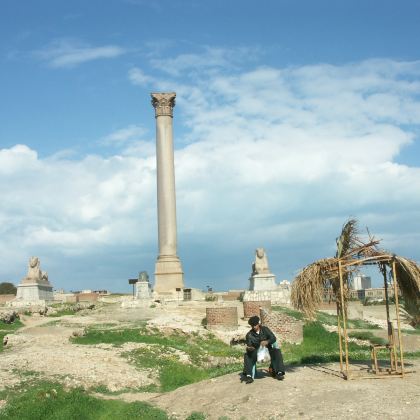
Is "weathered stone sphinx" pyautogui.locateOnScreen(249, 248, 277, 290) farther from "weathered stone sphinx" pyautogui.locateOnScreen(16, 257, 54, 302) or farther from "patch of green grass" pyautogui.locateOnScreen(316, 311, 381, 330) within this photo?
"weathered stone sphinx" pyautogui.locateOnScreen(16, 257, 54, 302)

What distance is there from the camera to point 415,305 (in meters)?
14.3

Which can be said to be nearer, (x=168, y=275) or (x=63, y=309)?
(x=63, y=309)

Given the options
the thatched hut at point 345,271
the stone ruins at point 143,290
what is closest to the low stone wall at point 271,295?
the stone ruins at point 143,290

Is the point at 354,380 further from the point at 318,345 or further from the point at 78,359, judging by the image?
the point at 318,345

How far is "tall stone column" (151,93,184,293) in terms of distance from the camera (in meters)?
42.8

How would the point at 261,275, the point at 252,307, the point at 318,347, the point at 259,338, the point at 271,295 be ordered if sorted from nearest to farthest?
the point at 259,338 → the point at 318,347 → the point at 252,307 → the point at 271,295 → the point at 261,275

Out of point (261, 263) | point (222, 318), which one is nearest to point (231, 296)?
point (261, 263)

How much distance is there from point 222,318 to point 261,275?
1354cm

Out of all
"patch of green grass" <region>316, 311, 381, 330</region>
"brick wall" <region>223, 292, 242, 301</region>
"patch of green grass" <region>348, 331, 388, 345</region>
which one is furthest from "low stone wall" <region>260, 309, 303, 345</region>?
"brick wall" <region>223, 292, 242, 301</region>

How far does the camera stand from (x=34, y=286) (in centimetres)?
4028

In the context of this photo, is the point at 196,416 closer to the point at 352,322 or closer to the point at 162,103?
the point at 352,322

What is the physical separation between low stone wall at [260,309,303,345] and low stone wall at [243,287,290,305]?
12.8 metres

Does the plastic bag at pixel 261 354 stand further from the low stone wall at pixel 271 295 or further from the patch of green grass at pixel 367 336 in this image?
the low stone wall at pixel 271 295

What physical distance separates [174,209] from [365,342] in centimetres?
2205
